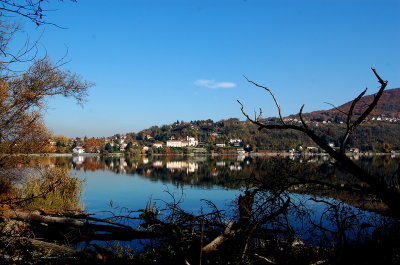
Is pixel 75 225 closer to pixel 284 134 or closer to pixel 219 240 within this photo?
pixel 219 240

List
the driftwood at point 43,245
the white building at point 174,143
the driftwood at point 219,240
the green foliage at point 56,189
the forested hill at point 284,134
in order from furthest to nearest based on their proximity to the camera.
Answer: the white building at point 174,143 < the forested hill at point 284,134 < the green foliage at point 56,189 < the driftwood at point 43,245 < the driftwood at point 219,240

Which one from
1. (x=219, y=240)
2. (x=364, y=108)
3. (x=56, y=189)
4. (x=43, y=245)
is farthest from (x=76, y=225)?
(x=56, y=189)

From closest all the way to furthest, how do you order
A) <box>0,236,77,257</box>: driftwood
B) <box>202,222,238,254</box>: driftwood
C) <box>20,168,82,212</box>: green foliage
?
<box>202,222,238,254</box>: driftwood, <box>0,236,77,257</box>: driftwood, <box>20,168,82,212</box>: green foliage

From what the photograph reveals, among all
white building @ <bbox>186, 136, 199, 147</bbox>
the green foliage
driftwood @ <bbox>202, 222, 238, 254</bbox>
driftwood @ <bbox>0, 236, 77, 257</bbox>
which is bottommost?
the green foliage

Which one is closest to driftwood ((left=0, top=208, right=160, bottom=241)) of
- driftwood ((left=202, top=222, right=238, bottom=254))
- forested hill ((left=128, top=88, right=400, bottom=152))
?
→ driftwood ((left=202, top=222, right=238, bottom=254))

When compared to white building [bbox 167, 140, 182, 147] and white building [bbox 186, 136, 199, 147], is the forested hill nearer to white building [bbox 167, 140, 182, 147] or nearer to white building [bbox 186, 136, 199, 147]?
white building [bbox 186, 136, 199, 147]

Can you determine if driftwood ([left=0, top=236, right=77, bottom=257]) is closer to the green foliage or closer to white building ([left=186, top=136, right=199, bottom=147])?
the green foliage

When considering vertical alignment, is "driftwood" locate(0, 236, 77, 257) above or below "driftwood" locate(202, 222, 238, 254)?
below

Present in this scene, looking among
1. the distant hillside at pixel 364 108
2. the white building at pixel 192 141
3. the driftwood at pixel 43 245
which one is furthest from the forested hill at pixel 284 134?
the driftwood at pixel 43 245

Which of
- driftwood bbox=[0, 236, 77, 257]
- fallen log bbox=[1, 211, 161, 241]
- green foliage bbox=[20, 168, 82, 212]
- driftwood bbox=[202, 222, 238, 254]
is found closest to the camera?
driftwood bbox=[202, 222, 238, 254]

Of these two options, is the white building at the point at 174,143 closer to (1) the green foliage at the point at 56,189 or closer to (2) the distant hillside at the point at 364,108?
(2) the distant hillside at the point at 364,108

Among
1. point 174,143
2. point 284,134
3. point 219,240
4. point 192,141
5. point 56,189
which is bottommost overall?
point 56,189

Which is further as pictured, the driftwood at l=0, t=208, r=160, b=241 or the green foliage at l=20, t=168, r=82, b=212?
the green foliage at l=20, t=168, r=82, b=212

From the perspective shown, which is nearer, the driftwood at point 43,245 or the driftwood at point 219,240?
the driftwood at point 219,240
